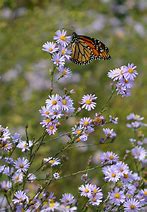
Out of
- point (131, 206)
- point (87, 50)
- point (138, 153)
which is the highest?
point (87, 50)

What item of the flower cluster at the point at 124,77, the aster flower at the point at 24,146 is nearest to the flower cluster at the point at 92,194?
the aster flower at the point at 24,146

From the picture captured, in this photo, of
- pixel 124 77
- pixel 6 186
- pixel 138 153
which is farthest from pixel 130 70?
pixel 6 186

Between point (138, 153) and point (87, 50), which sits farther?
point (87, 50)

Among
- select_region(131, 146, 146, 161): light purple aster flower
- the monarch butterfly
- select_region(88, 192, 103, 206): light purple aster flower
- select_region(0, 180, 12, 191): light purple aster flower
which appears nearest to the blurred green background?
the monarch butterfly

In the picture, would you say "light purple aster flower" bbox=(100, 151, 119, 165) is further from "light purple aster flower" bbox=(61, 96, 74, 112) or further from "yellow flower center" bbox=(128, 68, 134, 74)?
"yellow flower center" bbox=(128, 68, 134, 74)

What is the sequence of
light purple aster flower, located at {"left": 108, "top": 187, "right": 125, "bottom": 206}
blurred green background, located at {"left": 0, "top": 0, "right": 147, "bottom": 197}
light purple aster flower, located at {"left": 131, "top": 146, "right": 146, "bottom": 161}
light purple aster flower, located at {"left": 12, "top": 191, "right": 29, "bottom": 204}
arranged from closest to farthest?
light purple aster flower, located at {"left": 12, "top": 191, "right": 29, "bottom": 204}
light purple aster flower, located at {"left": 108, "top": 187, "right": 125, "bottom": 206}
light purple aster flower, located at {"left": 131, "top": 146, "right": 146, "bottom": 161}
blurred green background, located at {"left": 0, "top": 0, "right": 147, "bottom": 197}

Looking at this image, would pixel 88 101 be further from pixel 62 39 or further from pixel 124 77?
pixel 62 39
